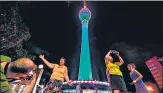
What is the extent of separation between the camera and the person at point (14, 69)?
285 cm

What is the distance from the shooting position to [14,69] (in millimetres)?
2883

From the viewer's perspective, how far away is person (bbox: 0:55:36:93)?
112 inches

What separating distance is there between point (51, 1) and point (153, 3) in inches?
138

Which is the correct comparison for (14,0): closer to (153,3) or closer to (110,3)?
(110,3)

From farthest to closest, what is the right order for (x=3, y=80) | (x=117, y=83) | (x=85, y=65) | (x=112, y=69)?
(x=85, y=65)
(x=112, y=69)
(x=117, y=83)
(x=3, y=80)

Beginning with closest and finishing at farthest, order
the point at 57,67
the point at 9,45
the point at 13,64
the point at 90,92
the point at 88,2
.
Answer: the point at 13,64 < the point at 57,67 < the point at 88,2 < the point at 9,45 < the point at 90,92

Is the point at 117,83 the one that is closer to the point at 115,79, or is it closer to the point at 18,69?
the point at 115,79

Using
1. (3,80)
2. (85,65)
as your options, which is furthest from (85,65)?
(3,80)

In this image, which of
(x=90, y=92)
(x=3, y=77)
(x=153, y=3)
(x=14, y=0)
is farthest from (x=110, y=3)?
(x=90, y=92)

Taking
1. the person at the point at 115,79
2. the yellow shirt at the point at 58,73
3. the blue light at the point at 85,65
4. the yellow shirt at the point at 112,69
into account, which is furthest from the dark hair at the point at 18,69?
the blue light at the point at 85,65

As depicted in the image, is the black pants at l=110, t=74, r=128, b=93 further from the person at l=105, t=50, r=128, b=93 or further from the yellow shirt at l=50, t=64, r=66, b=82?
the yellow shirt at l=50, t=64, r=66, b=82

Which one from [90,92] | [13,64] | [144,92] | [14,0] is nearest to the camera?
[13,64]

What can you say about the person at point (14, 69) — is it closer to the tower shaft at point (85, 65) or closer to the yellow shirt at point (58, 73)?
the yellow shirt at point (58, 73)

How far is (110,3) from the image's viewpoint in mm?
9961
